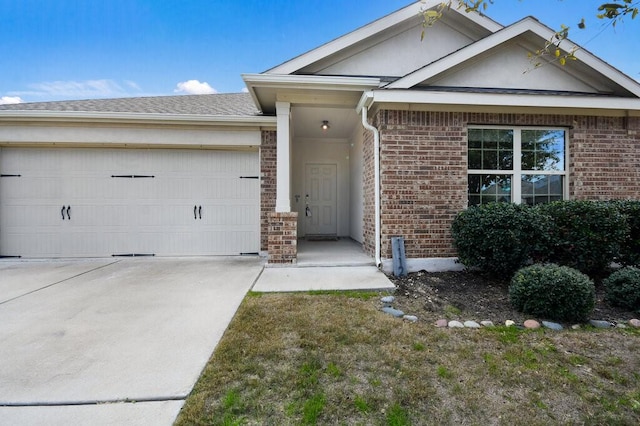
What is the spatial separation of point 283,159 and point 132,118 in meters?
3.32

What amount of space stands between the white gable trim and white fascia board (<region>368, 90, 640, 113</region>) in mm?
217

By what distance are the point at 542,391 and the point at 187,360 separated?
2.57 meters

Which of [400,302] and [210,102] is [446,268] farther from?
[210,102]

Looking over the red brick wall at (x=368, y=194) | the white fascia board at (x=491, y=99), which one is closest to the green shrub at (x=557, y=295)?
the red brick wall at (x=368, y=194)

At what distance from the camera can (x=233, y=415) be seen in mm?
1712

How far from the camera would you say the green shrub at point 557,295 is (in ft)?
10.0

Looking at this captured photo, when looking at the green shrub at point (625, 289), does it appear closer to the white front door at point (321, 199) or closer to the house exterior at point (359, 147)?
the house exterior at point (359, 147)

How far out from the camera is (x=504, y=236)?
4.22 metres

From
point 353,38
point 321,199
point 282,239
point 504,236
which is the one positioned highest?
point 353,38

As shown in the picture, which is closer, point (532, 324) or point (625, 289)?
point (532, 324)

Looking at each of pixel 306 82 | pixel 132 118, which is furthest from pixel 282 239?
pixel 132 118

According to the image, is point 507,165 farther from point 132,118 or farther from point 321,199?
point 132,118

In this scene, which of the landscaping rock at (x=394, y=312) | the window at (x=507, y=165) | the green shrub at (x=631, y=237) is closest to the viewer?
the landscaping rock at (x=394, y=312)

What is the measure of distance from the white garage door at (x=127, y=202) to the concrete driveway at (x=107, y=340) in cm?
136
